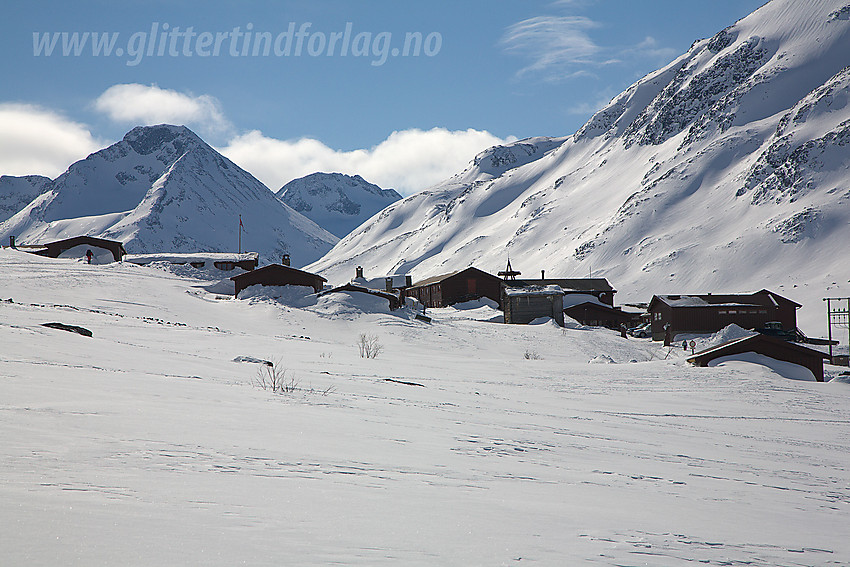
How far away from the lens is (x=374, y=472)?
560cm

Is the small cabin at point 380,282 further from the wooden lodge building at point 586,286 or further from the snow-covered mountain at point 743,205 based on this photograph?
the snow-covered mountain at point 743,205

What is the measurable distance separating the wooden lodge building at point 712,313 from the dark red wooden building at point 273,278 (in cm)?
3741

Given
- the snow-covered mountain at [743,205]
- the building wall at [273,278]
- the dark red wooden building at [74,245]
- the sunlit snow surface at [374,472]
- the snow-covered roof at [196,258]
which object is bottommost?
the sunlit snow surface at [374,472]

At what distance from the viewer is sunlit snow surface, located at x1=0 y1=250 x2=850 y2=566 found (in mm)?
3504

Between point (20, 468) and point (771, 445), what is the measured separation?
39.8 feet

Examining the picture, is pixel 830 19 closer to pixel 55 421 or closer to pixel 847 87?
pixel 847 87

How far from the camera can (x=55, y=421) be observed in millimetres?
5965

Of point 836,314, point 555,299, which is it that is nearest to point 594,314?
point 555,299

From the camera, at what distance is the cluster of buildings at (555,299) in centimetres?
5769

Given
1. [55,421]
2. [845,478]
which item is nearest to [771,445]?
[845,478]

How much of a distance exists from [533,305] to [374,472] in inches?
2145

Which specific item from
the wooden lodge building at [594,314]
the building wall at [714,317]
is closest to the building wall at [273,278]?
the wooden lodge building at [594,314]

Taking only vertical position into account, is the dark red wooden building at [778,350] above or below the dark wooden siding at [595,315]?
below

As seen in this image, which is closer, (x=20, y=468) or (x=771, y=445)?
(x=20, y=468)
